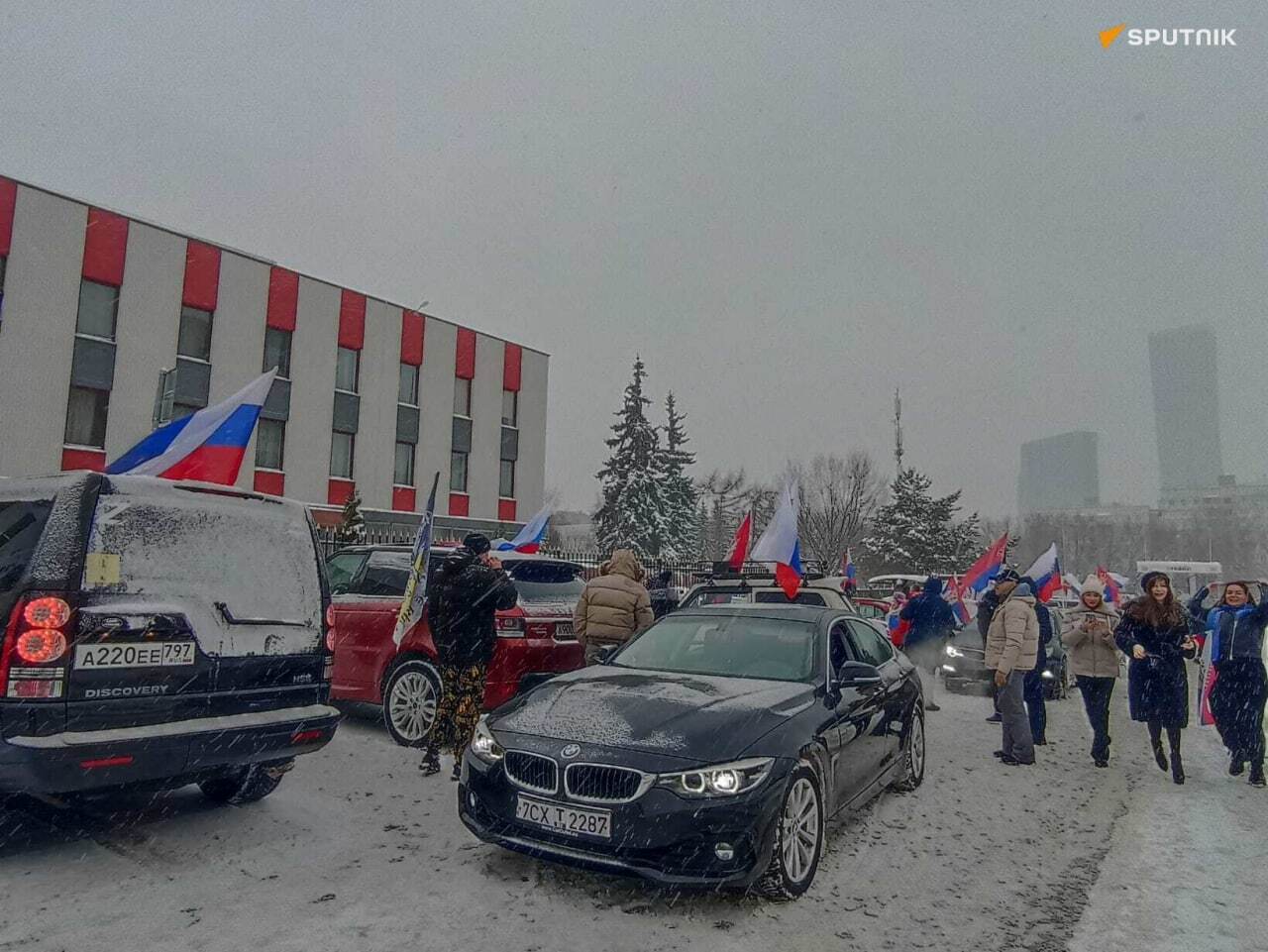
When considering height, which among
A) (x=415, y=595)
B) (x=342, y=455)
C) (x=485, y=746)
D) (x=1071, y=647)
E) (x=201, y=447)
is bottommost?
(x=485, y=746)

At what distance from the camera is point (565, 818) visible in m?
4.00

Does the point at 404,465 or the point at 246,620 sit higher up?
the point at 404,465

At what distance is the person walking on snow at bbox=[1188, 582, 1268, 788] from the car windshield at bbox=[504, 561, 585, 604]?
596 centimetres

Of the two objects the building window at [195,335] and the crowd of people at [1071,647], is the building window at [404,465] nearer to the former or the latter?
the building window at [195,335]

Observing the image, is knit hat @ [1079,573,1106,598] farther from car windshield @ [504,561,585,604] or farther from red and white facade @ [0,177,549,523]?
red and white facade @ [0,177,549,523]

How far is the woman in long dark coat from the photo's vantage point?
7250mm

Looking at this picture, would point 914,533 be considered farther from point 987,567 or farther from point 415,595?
point 415,595

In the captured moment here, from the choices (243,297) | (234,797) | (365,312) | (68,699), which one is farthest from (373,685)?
(365,312)

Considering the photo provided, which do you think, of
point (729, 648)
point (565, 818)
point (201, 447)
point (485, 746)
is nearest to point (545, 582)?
point (729, 648)

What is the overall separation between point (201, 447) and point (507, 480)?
86.4ft

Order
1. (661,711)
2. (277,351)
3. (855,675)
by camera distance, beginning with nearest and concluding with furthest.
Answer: (661,711) < (855,675) < (277,351)

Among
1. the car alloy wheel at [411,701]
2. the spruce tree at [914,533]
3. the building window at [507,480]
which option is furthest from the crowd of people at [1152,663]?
the spruce tree at [914,533]

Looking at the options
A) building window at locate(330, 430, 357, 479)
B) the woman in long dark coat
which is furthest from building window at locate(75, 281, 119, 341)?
the woman in long dark coat

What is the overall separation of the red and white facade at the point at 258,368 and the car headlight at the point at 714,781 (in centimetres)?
2128
